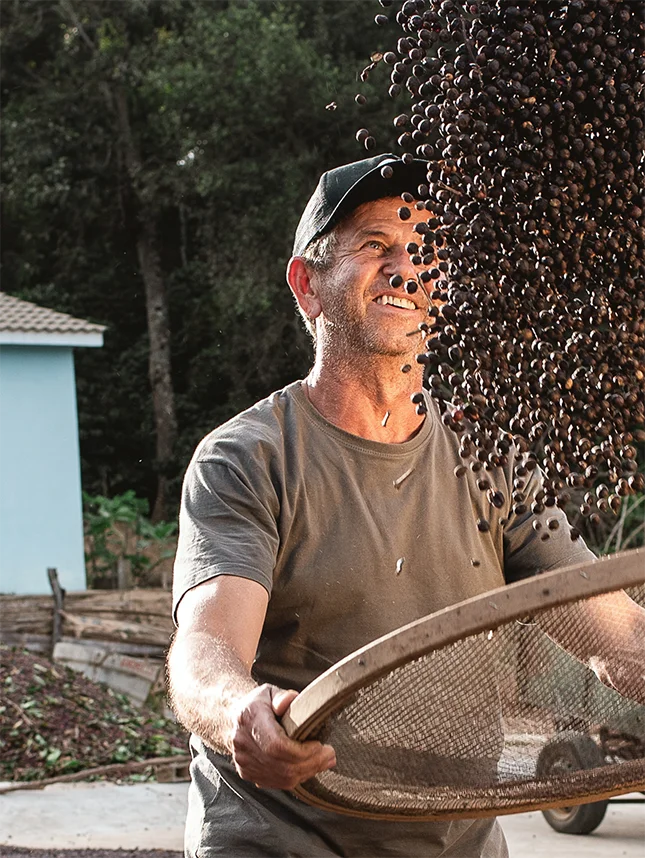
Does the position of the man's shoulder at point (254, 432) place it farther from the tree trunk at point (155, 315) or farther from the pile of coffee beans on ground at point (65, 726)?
the tree trunk at point (155, 315)

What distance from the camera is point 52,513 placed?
1380 cm

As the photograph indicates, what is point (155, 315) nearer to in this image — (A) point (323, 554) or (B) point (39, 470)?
(B) point (39, 470)

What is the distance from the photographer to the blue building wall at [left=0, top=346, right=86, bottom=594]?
13547 millimetres

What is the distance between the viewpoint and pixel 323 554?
2.01 m

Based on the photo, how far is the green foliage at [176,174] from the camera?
57.7 feet

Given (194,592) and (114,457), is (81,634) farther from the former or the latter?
(114,457)

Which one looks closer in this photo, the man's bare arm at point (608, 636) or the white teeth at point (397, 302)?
the man's bare arm at point (608, 636)

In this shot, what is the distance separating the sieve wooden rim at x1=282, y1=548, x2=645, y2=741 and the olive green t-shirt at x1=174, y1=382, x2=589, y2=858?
556 mm

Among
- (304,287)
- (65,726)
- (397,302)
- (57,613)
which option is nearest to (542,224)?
(397,302)

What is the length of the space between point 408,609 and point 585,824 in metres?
4.37

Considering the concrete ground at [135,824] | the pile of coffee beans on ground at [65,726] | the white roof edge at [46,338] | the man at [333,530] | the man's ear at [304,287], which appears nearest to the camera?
the man at [333,530]

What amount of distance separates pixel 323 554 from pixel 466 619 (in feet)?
2.56

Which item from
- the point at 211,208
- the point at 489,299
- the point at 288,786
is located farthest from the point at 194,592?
the point at 211,208

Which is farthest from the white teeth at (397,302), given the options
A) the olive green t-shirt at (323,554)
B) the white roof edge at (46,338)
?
the white roof edge at (46,338)
